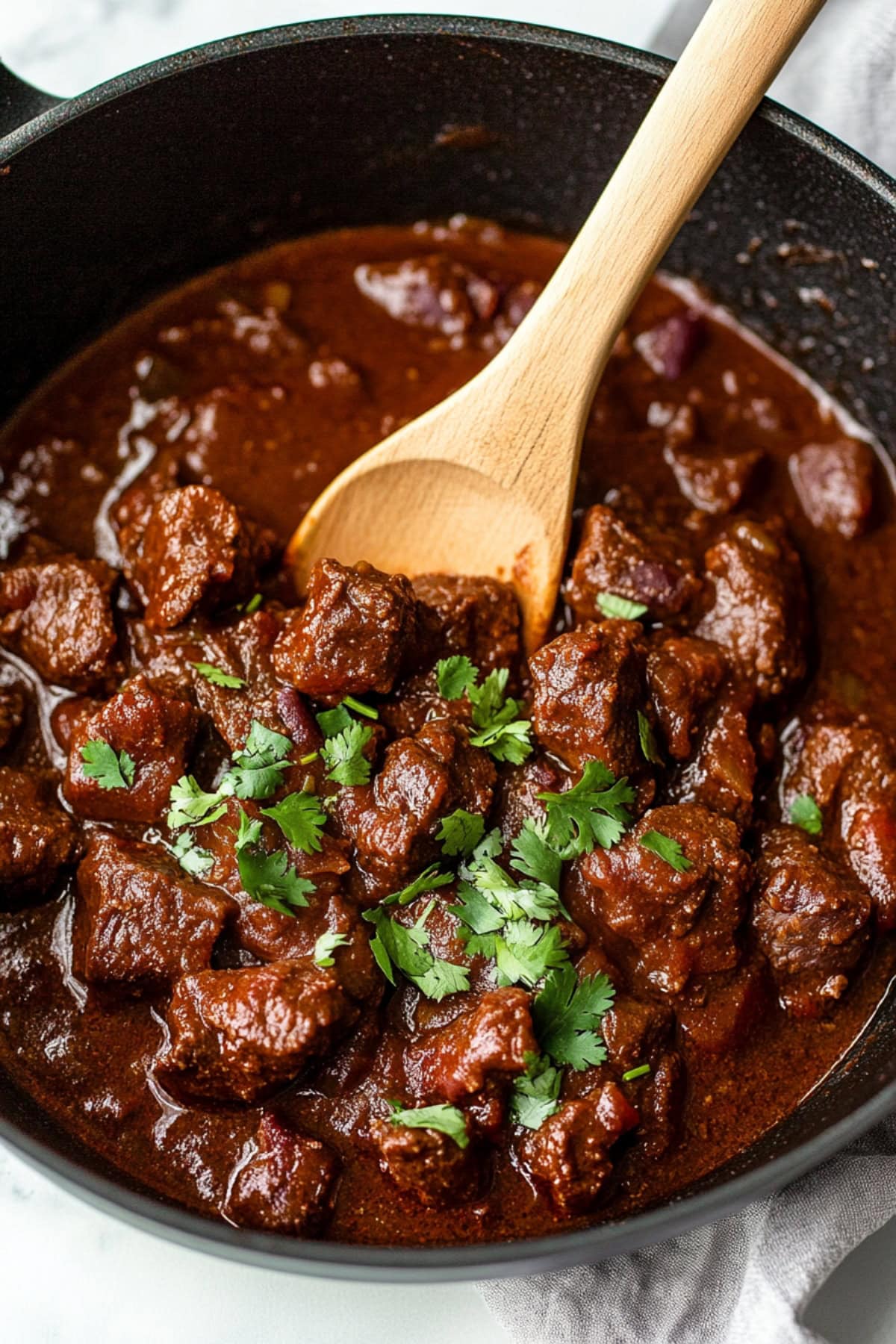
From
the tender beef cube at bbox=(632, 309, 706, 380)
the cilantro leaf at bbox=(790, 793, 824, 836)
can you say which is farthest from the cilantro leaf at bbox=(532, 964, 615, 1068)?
the tender beef cube at bbox=(632, 309, 706, 380)

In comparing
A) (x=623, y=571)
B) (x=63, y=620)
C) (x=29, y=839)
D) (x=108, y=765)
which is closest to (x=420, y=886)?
(x=108, y=765)

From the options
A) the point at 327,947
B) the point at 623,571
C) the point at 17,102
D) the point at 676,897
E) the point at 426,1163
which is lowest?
the point at 426,1163

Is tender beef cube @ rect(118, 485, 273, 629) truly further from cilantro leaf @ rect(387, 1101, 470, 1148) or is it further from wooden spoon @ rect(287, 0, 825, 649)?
cilantro leaf @ rect(387, 1101, 470, 1148)

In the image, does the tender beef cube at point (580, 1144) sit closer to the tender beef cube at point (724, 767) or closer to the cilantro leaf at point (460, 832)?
the cilantro leaf at point (460, 832)

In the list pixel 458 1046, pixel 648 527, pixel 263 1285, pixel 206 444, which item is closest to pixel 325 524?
pixel 206 444

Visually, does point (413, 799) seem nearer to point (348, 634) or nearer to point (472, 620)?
point (348, 634)

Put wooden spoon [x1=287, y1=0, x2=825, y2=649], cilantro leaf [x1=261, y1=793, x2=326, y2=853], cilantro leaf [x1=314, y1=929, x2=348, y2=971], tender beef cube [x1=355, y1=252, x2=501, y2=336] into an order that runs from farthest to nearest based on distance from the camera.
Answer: tender beef cube [x1=355, y1=252, x2=501, y2=336] < wooden spoon [x1=287, y1=0, x2=825, y2=649] < cilantro leaf [x1=261, y1=793, x2=326, y2=853] < cilantro leaf [x1=314, y1=929, x2=348, y2=971]
